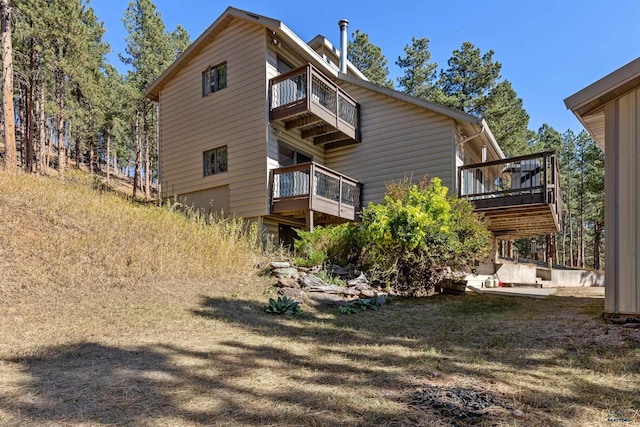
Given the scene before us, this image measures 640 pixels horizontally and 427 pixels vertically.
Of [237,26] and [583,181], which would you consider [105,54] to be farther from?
[583,181]

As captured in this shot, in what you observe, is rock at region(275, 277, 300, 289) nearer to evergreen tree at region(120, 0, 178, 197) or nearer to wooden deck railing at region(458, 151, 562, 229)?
wooden deck railing at region(458, 151, 562, 229)

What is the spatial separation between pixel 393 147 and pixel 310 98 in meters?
3.46

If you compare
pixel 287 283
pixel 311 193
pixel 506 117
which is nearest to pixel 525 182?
pixel 311 193

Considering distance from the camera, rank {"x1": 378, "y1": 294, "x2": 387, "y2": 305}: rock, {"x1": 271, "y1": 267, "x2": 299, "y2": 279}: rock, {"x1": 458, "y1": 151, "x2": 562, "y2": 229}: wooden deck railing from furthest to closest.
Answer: {"x1": 458, "y1": 151, "x2": 562, "y2": 229}: wooden deck railing → {"x1": 271, "y1": 267, "x2": 299, "y2": 279}: rock → {"x1": 378, "y1": 294, "x2": 387, "y2": 305}: rock

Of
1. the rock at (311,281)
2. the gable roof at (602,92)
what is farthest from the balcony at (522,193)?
the rock at (311,281)

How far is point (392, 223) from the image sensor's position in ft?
26.3

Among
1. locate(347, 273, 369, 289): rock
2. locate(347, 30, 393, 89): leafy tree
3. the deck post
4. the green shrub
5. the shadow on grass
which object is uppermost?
locate(347, 30, 393, 89): leafy tree

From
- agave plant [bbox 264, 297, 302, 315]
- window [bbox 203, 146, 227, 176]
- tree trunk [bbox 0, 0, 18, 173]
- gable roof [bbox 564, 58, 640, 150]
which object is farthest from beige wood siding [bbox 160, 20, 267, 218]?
gable roof [bbox 564, 58, 640, 150]

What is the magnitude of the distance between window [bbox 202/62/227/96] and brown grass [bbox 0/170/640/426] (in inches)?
288

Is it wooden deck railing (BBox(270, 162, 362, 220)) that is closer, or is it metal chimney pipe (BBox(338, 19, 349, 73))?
wooden deck railing (BBox(270, 162, 362, 220))

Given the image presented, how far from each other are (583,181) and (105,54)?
40.2 metres

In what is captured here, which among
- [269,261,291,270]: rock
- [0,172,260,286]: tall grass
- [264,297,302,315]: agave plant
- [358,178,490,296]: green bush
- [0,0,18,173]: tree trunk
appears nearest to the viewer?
[264,297,302,315]: agave plant

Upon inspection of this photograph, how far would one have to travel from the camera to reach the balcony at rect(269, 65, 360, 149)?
439 inches

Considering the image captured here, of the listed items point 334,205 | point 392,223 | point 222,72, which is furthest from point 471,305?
point 222,72
